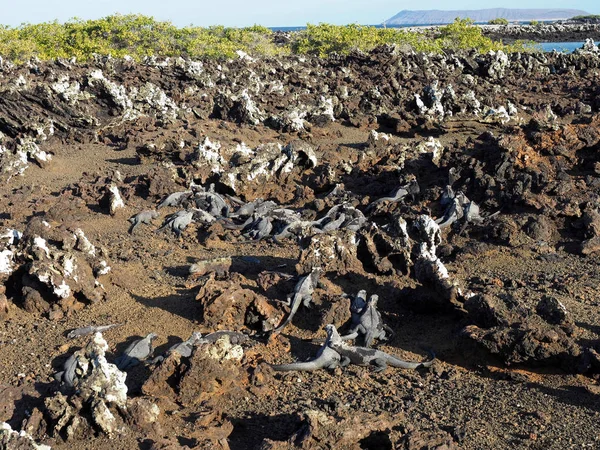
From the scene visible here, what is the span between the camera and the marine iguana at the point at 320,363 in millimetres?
5887

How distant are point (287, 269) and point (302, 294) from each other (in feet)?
4.27

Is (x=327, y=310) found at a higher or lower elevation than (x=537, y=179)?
lower

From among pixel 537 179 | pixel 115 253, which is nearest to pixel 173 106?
pixel 115 253

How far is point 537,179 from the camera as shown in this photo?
388 inches

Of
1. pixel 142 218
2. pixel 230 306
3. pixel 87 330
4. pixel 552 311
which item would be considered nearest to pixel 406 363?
pixel 552 311

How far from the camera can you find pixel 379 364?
5.91m

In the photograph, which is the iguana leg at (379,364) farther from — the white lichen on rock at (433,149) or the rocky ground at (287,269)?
the white lichen on rock at (433,149)

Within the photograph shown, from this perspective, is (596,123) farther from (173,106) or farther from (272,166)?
(173,106)

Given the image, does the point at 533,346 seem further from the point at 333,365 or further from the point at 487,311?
the point at 333,365

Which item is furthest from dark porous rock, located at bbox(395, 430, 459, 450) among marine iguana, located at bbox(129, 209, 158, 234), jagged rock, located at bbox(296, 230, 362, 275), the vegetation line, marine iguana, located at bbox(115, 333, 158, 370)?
the vegetation line

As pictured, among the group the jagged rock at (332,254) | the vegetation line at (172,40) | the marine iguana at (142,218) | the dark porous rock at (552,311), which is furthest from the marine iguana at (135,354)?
the vegetation line at (172,40)

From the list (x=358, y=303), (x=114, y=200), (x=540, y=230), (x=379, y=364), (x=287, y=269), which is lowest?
(x=379, y=364)

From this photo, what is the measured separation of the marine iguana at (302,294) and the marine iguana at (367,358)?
0.75 metres

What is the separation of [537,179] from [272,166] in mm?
4762
